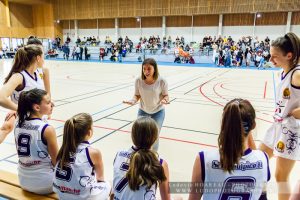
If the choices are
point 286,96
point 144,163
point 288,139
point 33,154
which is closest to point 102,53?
point 33,154

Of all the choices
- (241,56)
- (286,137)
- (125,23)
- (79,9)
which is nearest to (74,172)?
(286,137)

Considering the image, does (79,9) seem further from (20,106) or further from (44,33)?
(20,106)

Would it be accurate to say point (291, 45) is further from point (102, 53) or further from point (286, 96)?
point (102, 53)

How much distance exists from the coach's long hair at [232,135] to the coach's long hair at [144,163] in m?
0.49

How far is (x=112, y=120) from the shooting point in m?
6.08

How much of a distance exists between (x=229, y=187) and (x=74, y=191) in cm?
127

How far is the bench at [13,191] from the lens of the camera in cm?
253

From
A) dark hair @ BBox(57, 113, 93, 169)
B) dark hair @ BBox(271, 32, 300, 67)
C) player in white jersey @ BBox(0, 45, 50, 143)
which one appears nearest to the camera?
dark hair @ BBox(57, 113, 93, 169)

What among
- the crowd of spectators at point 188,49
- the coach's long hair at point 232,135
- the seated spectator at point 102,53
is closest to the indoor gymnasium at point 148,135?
the coach's long hair at point 232,135

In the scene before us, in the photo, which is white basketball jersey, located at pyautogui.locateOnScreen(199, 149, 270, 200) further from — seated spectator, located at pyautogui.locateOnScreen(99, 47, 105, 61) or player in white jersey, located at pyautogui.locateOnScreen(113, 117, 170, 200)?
seated spectator, located at pyautogui.locateOnScreen(99, 47, 105, 61)

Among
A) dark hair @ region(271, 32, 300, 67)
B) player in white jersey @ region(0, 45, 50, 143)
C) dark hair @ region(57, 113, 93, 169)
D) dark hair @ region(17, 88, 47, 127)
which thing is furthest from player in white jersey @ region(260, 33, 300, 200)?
player in white jersey @ region(0, 45, 50, 143)

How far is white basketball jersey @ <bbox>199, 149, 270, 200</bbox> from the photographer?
1601mm

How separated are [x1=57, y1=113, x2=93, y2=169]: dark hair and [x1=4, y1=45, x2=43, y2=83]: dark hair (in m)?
1.63

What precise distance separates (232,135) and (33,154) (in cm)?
186
